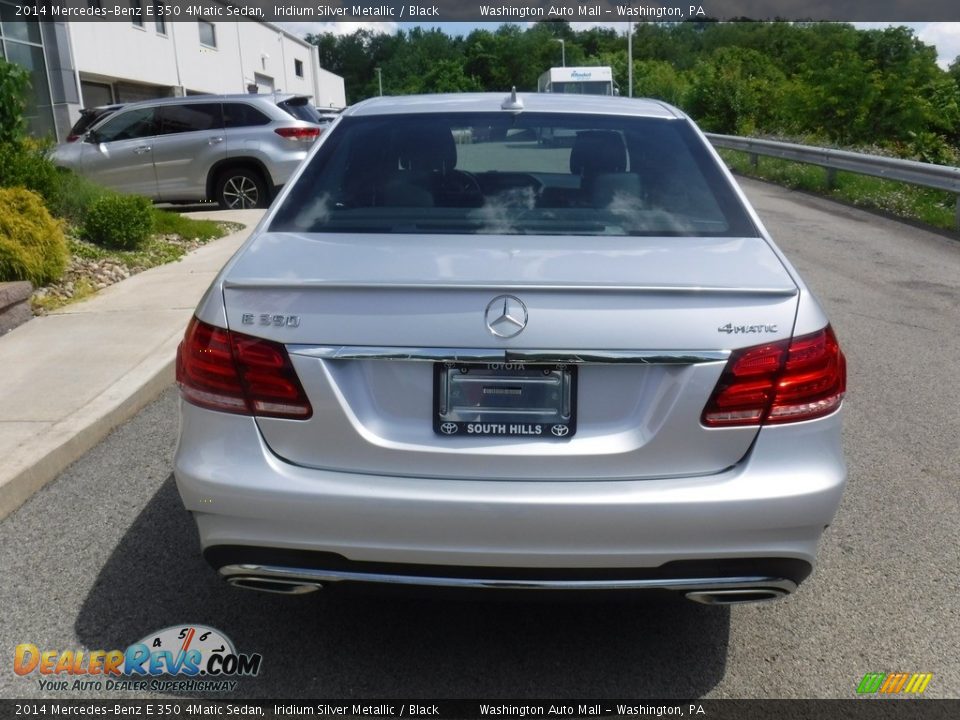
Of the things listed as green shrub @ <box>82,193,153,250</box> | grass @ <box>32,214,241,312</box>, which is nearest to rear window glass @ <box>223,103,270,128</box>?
grass @ <box>32,214,241,312</box>

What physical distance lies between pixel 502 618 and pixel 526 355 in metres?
1.24

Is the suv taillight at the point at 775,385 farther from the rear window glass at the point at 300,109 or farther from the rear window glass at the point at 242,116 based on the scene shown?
the rear window glass at the point at 300,109

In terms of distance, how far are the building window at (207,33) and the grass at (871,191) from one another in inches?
1018

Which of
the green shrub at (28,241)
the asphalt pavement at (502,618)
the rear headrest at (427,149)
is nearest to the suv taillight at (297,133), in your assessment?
the green shrub at (28,241)

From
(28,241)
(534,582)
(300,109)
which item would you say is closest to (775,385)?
(534,582)

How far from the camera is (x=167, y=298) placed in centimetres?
827

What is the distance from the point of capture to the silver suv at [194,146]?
14344 millimetres

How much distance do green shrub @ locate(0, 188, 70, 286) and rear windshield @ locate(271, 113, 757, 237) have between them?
16.8 feet

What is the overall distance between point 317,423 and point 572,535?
0.75 meters

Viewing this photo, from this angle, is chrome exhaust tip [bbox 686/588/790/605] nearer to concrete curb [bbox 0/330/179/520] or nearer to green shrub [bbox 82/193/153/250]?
concrete curb [bbox 0/330/179/520]

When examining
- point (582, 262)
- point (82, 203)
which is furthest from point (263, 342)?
point (82, 203)

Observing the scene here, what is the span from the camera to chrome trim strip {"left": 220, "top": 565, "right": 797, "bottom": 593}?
268 centimetres

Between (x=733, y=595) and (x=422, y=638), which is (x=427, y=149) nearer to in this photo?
(x=422, y=638)

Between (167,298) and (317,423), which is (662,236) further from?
(167,298)
